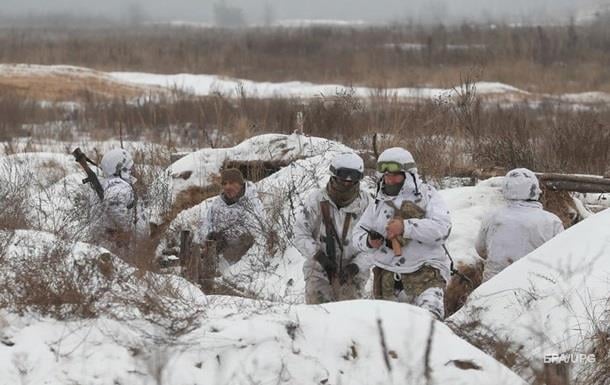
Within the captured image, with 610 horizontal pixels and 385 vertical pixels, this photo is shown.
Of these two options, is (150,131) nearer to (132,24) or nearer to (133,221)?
(133,221)

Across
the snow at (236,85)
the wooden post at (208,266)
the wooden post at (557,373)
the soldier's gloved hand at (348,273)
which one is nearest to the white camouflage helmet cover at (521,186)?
the soldier's gloved hand at (348,273)

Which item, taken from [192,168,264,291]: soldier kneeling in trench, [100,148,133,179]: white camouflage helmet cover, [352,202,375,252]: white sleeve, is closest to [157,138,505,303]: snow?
[192,168,264,291]: soldier kneeling in trench

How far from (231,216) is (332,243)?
205cm

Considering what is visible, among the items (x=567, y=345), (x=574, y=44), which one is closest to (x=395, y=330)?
(x=567, y=345)

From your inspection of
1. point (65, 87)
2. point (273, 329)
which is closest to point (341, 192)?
point (273, 329)

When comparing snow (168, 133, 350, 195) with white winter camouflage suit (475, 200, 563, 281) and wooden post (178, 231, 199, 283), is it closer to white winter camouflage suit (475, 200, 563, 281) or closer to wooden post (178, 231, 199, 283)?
wooden post (178, 231, 199, 283)

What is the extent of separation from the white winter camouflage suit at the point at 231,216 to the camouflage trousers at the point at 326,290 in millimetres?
1916

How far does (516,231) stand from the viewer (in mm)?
6406

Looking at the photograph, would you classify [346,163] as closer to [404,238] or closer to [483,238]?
[404,238]

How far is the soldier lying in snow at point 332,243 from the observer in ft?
20.8

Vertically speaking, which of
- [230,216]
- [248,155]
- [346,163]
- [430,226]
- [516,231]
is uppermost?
[346,163]

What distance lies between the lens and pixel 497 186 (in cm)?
900

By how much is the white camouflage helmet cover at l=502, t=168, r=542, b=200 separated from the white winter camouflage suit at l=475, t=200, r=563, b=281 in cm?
6

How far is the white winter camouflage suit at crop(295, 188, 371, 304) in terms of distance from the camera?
636cm
